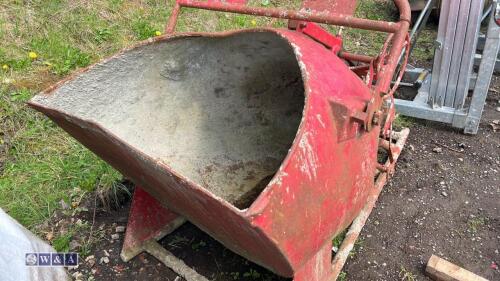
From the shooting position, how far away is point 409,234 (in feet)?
9.41

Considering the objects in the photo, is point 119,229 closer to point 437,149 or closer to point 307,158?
point 307,158

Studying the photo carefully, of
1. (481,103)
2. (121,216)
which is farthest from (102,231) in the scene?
(481,103)

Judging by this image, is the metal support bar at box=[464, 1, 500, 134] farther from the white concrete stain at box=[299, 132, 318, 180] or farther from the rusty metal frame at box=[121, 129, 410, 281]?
the white concrete stain at box=[299, 132, 318, 180]

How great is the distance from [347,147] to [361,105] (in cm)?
18

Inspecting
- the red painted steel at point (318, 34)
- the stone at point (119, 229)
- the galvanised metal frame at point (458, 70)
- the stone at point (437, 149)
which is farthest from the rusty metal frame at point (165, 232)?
the galvanised metal frame at point (458, 70)

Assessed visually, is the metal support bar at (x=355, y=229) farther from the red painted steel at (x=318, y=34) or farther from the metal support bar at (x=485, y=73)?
the metal support bar at (x=485, y=73)

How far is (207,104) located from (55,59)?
224 centimetres

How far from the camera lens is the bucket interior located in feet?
7.53

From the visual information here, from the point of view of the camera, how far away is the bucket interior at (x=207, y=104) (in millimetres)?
2295

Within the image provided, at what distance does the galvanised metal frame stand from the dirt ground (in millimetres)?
317

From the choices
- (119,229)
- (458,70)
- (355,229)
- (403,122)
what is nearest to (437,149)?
(403,122)

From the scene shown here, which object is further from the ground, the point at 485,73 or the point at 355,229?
the point at 485,73

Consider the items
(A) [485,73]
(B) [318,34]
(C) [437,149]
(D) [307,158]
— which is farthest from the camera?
(C) [437,149]

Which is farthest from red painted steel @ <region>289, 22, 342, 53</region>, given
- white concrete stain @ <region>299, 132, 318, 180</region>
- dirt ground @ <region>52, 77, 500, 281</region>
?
dirt ground @ <region>52, 77, 500, 281</region>
